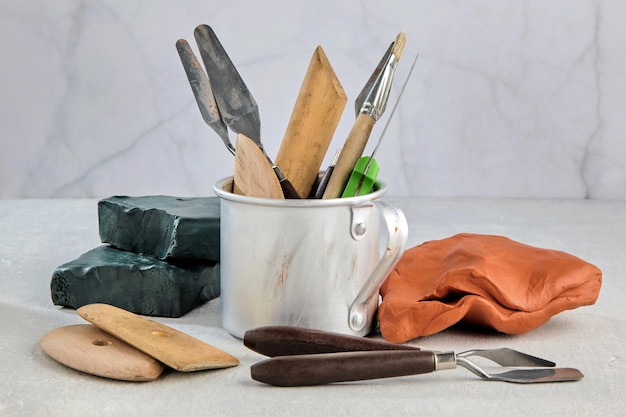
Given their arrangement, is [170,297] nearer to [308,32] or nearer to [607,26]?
[308,32]

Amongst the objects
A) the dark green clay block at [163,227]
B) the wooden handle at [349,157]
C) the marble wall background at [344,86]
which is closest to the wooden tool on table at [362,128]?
the wooden handle at [349,157]

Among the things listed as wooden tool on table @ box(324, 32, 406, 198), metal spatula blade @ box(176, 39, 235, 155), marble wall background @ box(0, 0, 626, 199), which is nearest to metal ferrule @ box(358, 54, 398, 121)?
wooden tool on table @ box(324, 32, 406, 198)

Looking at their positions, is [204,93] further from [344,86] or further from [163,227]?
[344,86]

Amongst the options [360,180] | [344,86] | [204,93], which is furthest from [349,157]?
[344,86]

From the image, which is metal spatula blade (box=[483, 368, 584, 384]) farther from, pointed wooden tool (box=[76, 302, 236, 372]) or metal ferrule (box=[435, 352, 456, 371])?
pointed wooden tool (box=[76, 302, 236, 372])

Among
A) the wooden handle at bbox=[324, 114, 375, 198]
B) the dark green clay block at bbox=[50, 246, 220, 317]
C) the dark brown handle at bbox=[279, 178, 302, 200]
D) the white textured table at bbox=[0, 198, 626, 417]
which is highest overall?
the wooden handle at bbox=[324, 114, 375, 198]

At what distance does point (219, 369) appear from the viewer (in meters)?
0.58

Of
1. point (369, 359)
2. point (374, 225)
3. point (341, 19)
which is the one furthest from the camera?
point (341, 19)

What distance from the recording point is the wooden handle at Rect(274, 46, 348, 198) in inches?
26.2

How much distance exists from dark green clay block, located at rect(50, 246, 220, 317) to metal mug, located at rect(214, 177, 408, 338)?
0.06 m

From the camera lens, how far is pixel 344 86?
Answer: 1.18 m

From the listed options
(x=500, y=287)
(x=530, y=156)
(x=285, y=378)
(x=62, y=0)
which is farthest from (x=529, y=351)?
(x=62, y=0)

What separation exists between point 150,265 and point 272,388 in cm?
17

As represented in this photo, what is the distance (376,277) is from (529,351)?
12 centimetres
